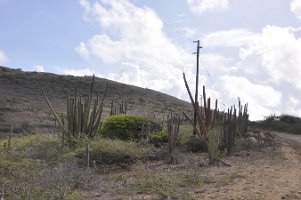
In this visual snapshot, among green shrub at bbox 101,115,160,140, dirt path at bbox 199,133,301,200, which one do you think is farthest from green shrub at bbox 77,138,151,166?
green shrub at bbox 101,115,160,140

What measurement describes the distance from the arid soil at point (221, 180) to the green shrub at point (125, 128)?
3439 mm

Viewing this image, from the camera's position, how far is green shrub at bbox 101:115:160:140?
65.5 feet

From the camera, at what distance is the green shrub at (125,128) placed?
19953 mm

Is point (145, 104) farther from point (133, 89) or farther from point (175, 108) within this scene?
point (133, 89)

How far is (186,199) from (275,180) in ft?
11.0

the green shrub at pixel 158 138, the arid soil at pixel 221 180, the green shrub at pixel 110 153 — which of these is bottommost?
the arid soil at pixel 221 180

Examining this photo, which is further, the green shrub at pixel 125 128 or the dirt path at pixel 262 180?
the green shrub at pixel 125 128

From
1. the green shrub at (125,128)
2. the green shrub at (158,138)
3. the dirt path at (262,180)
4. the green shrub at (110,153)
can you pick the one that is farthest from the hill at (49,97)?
the dirt path at (262,180)

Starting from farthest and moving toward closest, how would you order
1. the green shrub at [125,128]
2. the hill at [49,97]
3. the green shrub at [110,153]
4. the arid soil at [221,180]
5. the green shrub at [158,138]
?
the hill at [49,97], the green shrub at [125,128], the green shrub at [158,138], the green shrub at [110,153], the arid soil at [221,180]

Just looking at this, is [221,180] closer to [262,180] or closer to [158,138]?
[262,180]

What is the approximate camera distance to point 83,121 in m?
18.1

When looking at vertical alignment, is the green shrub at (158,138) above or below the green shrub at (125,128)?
below

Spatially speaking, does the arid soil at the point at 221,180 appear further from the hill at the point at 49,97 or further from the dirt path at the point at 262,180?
the hill at the point at 49,97

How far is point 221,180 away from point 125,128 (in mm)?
8633
